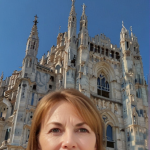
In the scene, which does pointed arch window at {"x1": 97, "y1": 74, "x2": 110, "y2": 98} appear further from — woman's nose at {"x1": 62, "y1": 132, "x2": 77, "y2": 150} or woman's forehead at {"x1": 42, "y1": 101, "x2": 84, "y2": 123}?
woman's nose at {"x1": 62, "y1": 132, "x2": 77, "y2": 150}

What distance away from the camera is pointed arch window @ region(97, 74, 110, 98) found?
69.0 feet

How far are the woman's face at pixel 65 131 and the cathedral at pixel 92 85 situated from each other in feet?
45.2

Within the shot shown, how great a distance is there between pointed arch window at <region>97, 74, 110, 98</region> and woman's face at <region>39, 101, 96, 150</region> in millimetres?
19044

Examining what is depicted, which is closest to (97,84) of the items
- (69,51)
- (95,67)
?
(95,67)

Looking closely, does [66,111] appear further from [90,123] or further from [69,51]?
[69,51]

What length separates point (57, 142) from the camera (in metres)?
1.79

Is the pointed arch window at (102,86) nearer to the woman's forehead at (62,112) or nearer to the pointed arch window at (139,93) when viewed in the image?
the pointed arch window at (139,93)

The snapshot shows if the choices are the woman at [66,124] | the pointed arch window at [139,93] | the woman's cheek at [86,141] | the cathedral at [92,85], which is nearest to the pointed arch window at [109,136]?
the cathedral at [92,85]

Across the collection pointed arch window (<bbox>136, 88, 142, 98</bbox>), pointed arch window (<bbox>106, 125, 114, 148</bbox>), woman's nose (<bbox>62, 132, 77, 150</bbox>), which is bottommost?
woman's nose (<bbox>62, 132, 77, 150</bbox>)

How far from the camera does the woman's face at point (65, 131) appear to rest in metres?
1.77

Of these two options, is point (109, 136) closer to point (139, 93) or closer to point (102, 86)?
point (102, 86)

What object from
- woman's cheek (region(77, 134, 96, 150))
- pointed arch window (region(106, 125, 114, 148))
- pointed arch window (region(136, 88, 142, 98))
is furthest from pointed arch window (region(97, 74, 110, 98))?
woman's cheek (region(77, 134, 96, 150))

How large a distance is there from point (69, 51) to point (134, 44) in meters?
9.66

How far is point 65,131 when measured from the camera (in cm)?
187
